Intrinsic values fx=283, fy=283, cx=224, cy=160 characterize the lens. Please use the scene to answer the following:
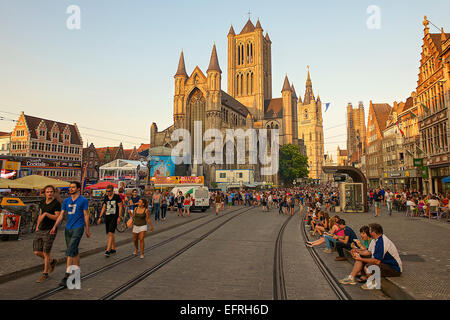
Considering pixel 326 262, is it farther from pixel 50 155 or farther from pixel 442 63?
pixel 50 155

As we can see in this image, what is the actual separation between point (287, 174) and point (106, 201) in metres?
70.3

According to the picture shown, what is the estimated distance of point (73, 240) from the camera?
16.6 ft

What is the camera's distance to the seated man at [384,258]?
4973mm

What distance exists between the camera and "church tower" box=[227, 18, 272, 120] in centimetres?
8338

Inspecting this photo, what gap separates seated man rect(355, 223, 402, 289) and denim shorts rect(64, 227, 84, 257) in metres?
5.12

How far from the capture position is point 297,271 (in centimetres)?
598

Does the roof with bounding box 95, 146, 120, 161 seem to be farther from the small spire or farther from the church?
the small spire

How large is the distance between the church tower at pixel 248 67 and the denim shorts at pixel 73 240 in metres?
82.3

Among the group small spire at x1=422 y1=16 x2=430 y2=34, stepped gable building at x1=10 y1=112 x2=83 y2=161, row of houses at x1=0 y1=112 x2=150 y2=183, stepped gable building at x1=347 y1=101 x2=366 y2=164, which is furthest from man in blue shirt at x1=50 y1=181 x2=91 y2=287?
stepped gable building at x1=347 y1=101 x2=366 y2=164

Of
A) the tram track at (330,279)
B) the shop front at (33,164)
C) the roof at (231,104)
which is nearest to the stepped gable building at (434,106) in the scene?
the tram track at (330,279)

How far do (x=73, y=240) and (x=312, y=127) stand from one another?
132213 mm

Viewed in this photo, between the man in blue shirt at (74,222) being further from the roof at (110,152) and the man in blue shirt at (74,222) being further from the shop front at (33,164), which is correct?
the roof at (110,152)

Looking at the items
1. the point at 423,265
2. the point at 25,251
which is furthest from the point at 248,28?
the point at 423,265
